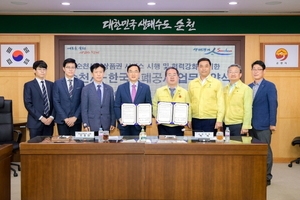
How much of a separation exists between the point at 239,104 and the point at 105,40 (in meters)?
3.13

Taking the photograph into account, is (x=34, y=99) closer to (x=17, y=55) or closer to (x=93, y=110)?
(x=93, y=110)

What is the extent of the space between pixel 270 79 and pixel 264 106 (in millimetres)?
1958

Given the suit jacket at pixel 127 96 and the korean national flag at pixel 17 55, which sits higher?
the korean national flag at pixel 17 55

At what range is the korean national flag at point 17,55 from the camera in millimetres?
6938

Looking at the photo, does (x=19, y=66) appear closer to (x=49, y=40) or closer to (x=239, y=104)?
(x=49, y=40)

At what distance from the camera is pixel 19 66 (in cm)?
696

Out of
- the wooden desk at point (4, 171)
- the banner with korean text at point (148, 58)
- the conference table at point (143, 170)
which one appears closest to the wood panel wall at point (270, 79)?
the banner with korean text at point (148, 58)

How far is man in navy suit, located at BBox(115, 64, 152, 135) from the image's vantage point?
5.04m

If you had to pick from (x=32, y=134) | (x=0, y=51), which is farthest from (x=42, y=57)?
(x=32, y=134)

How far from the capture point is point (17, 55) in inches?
274

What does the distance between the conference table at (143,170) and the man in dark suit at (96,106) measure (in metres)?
1.18

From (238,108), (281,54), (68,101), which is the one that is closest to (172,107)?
(238,108)

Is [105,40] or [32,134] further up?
[105,40]

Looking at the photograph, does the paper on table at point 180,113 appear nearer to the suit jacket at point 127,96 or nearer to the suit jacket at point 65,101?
the suit jacket at point 127,96
